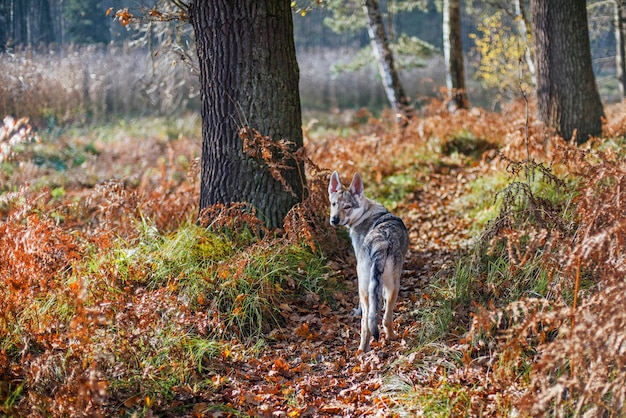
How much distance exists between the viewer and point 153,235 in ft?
22.1

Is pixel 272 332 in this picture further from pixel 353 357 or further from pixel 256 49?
pixel 256 49

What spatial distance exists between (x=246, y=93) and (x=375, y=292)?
3.19 metres

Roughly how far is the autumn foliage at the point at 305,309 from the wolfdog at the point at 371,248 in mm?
405

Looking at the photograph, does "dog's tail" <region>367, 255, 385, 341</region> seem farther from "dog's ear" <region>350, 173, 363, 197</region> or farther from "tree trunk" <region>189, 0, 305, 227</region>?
"tree trunk" <region>189, 0, 305, 227</region>

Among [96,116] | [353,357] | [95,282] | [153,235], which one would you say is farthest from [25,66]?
[353,357]

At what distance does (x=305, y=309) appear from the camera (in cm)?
605

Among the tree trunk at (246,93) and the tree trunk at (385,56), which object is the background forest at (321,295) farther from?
the tree trunk at (385,56)

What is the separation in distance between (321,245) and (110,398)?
132 inches

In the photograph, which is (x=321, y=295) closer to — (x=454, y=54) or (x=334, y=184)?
(x=334, y=184)

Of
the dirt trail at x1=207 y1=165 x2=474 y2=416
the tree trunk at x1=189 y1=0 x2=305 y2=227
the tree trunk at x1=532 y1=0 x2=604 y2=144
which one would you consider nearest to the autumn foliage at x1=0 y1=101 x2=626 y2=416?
the dirt trail at x1=207 y1=165 x2=474 y2=416

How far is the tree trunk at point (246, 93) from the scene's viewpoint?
6574 millimetres

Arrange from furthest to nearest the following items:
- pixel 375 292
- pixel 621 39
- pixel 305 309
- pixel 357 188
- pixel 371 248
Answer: pixel 621 39 → pixel 357 188 → pixel 305 309 → pixel 371 248 → pixel 375 292

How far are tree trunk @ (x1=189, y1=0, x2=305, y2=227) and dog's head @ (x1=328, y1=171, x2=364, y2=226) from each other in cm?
77

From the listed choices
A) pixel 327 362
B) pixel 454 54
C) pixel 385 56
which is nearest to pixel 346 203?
pixel 327 362
